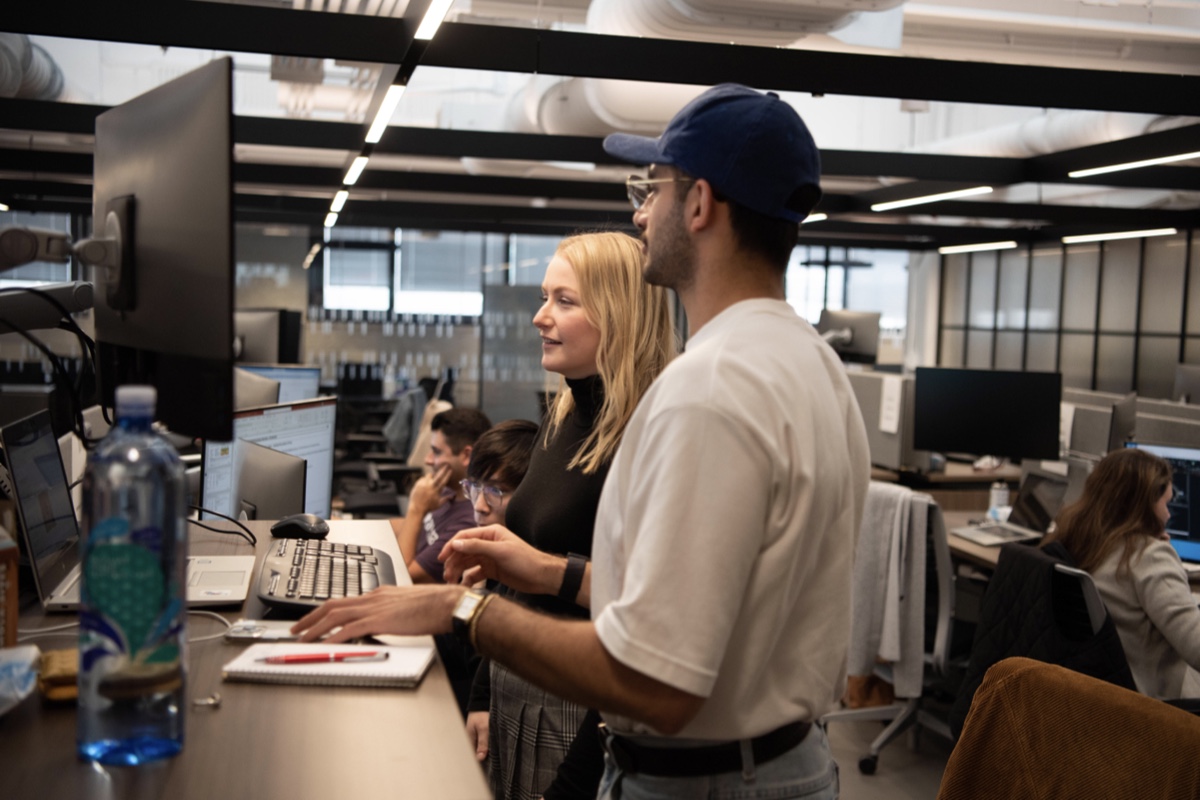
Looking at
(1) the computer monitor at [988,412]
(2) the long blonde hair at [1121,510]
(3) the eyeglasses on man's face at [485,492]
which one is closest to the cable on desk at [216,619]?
(3) the eyeglasses on man's face at [485,492]

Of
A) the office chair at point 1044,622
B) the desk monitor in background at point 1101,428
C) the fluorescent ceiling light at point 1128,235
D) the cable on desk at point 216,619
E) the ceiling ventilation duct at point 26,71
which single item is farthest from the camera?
the fluorescent ceiling light at point 1128,235

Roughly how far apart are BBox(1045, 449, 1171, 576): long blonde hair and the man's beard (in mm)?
2409

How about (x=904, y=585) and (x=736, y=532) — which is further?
(x=904, y=585)

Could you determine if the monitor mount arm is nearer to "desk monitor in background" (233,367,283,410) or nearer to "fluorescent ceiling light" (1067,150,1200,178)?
"desk monitor in background" (233,367,283,410)

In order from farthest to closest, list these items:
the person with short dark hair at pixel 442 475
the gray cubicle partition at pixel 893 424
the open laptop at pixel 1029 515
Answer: the gray cubicle partition at pixel 893 424 → the open laptop at pixel 1029 515 → the person with short dark hair at pixel 442 475

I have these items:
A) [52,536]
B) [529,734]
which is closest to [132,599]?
[52,536]

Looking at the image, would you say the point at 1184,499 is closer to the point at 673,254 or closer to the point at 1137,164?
the point at 1137,164

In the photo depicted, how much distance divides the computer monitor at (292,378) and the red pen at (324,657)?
3.46 meters

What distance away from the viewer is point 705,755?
111 cm

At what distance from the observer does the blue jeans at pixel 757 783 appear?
1.11 m

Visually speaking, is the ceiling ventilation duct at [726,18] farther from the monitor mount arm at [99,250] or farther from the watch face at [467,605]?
the watch face at [467,605]

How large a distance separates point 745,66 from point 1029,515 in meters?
2.25

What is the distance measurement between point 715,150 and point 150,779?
811mm

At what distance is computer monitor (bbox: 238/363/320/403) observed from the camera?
4527mm
